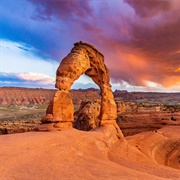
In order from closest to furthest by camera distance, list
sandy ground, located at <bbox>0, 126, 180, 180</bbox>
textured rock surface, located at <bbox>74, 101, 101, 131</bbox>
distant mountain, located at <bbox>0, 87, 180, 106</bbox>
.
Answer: sandy ground, located at <bbox>0, 126, 180, 180</bbox> → textured rock surface, located at <bbox>74, 101, 101, 131</bbox> → distant mountain, located at <bbox>0, 87, 180, 106</bbox>

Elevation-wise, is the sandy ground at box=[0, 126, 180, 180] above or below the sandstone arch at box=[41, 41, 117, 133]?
below

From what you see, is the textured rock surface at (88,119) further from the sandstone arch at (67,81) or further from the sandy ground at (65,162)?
the sandy ground at (65,162)

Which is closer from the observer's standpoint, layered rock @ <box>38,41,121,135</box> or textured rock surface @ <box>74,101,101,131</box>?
layered rock @ <box>38,41,121,135</box>

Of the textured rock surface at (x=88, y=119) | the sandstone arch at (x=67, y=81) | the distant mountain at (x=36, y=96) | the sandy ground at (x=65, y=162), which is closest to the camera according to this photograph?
the sandy ground at (x=65, y=162)

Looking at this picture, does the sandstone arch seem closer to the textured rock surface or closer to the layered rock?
the layered rock

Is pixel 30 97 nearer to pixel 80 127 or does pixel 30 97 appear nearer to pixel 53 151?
pixel 80 127

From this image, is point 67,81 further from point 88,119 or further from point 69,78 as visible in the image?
point 88,119

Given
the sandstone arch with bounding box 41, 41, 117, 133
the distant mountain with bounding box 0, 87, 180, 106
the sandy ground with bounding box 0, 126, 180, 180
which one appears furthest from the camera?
the distant mountain with bounding box 0, 87, 180, 106

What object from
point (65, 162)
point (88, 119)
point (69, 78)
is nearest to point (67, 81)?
point (69, 78)

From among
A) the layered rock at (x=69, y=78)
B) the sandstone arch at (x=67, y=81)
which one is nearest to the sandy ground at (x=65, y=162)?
the sandstone arch at (x=67, y=81)

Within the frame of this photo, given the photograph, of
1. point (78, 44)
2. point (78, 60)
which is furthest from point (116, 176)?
point (78, 44)

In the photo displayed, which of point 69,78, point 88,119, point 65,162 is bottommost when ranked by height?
point 88,119

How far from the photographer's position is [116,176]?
236 inches

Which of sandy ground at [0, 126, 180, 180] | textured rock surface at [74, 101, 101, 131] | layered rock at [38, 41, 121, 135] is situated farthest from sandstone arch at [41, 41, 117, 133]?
textured rock surface at [74, 101, 101, 131]
